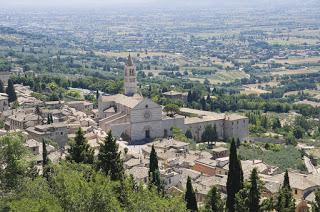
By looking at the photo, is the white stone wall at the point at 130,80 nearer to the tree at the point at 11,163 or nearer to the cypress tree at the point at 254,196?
the cypress tree at the point at 254,196

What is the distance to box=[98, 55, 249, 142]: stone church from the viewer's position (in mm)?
56250

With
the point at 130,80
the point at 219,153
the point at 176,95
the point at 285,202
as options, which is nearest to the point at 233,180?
the point at 285,202

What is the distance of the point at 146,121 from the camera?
5688cm

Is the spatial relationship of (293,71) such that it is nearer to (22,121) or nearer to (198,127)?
(198,127)

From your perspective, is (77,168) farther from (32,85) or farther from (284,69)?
(284,69)

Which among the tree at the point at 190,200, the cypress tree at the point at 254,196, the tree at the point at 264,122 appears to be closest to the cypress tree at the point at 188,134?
the tree at the point at 264,122

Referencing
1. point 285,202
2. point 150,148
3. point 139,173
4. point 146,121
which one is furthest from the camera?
point 146,121

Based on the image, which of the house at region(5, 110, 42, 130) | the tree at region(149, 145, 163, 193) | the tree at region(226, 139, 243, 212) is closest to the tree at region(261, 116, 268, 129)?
the house at region(5, 110, 42, 130)

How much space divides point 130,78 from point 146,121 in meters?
8.30

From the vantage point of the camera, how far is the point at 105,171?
2855 centimetres

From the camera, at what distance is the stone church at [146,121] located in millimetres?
56250

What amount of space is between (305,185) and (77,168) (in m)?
17.3

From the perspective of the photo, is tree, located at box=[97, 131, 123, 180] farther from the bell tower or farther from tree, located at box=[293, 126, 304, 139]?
tree, located at box=[293, 126, 304, 139]

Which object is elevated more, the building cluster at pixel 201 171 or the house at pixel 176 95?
the building cluster at pixel 201 171
